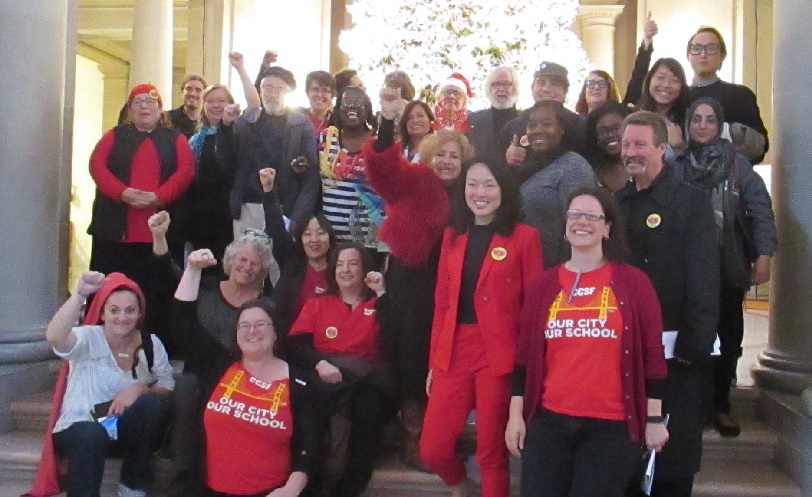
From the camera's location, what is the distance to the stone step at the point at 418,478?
12.2 feet

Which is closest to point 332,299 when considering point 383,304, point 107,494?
point 383,304

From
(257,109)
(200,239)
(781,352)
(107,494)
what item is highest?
(257,109)

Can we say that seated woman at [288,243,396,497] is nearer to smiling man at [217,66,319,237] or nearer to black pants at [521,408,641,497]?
smiling man at [217,66,319,237]

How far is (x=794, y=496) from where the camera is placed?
367 centimetres

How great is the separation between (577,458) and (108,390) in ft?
7.02

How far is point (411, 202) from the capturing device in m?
3.60

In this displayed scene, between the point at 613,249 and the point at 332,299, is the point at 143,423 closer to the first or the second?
the point at 332,299

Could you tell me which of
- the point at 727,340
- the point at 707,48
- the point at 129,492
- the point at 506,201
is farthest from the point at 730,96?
the point at 129,492

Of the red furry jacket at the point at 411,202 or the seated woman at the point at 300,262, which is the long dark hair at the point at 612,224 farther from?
the seated woman at the point at 300,262

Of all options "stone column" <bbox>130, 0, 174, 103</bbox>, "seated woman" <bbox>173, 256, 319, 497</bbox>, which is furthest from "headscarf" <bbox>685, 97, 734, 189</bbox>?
"stone column" <bbox>130, 0, 174, 103</bbox>

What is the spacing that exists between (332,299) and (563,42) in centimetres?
693

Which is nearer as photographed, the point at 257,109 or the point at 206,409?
the point at 206,409

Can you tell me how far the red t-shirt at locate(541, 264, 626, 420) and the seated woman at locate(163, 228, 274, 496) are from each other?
157 centimetres

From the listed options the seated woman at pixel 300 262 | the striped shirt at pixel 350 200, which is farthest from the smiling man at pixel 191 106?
the seated woman at pixel 300 262
